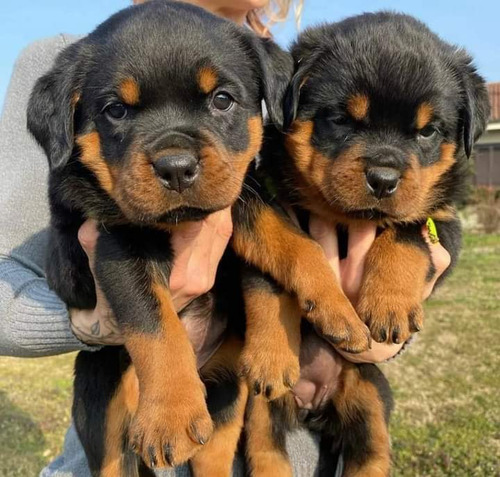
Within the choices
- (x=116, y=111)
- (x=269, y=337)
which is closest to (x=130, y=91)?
(x=116, y=111)

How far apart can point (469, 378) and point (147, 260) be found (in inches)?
172

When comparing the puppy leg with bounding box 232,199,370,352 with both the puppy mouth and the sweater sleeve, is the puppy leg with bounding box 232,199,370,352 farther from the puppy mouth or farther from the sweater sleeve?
the sweater sleeve

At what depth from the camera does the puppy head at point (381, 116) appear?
1.97m

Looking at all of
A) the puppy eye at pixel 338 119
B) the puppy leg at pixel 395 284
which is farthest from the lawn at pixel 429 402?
the puppy eye at pixel 338 119

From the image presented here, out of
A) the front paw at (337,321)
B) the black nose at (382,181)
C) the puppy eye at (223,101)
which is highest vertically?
the puppy eye at (223,101)

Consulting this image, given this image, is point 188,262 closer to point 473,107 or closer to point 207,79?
point 207,79

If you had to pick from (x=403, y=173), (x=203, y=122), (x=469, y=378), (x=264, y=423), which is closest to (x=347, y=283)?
(x=403, y=173)

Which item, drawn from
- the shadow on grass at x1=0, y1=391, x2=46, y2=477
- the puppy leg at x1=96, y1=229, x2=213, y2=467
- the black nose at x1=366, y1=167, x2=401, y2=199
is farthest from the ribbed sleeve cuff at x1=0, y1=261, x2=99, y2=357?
the shadow on grass at x1=0, y1=391, x2=46, y2=477

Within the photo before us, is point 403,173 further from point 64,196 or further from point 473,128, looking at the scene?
point 64,196

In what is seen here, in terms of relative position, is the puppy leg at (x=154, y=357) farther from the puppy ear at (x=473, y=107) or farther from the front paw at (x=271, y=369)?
the puppy ear at (x=473, y=107)

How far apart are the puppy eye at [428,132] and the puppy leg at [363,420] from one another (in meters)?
0.88

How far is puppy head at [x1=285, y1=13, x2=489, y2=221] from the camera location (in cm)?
197

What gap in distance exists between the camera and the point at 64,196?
1.99m

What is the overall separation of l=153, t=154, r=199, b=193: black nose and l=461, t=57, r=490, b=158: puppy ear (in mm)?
1056
